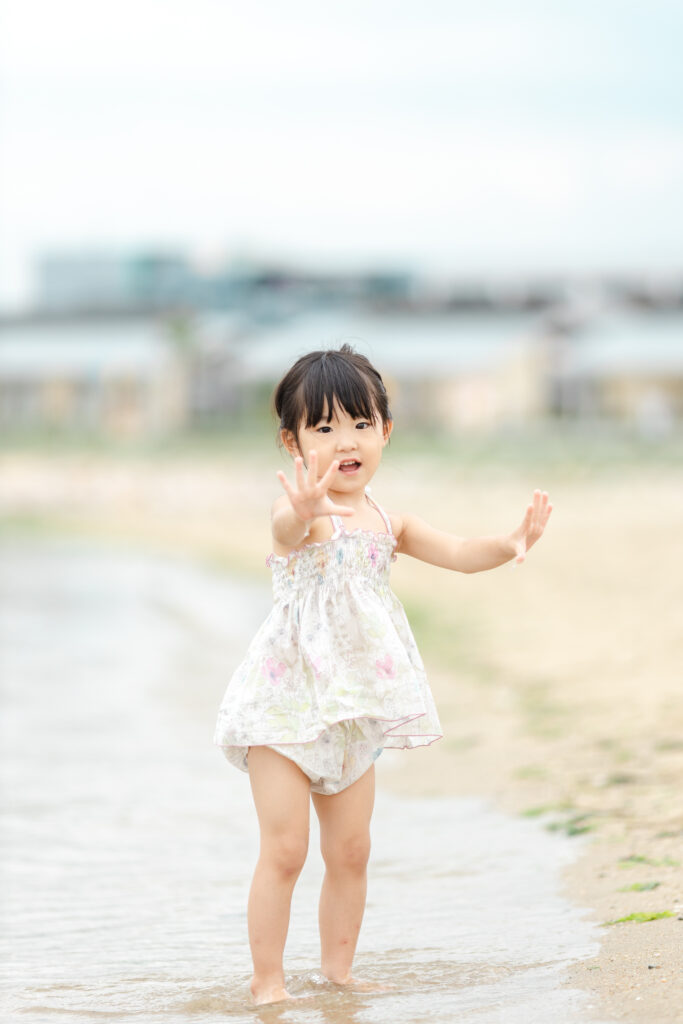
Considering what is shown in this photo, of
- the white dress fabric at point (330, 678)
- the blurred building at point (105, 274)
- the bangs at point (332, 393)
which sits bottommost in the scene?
the white dress fabric at point (330, 678)

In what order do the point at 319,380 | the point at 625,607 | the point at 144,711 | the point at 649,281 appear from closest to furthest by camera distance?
the point at 319,380 < the point at 144,711 < the point at 625,607 < the point at 649,281

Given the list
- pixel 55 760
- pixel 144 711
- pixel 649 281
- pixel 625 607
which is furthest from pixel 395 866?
pixel 649 281

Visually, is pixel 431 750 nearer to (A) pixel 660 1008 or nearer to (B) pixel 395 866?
(B) pixel 395 866

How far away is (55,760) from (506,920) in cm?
307

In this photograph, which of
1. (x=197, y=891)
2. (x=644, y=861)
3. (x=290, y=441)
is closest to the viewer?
(x=290, y=441)

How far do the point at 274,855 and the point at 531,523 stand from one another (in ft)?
3.06

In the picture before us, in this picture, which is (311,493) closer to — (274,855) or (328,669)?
(328,669)

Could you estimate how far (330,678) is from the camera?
3082 mm

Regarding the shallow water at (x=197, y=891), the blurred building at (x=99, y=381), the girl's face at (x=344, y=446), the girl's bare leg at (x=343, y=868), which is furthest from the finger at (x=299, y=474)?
the blurred building at (x=99, y=381)

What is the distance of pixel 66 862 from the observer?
4.55 metres

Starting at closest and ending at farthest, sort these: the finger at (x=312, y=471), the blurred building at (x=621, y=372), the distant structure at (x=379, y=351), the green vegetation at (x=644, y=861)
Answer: the finger at (x=312, y=471) < the green vegetation at (x=644, y=861) < the blurred building at (x=621, y=372) < the distant structure at (x=379, y=351)

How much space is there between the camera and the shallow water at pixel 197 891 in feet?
10.2


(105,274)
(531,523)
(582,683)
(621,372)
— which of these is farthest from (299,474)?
(105,274)

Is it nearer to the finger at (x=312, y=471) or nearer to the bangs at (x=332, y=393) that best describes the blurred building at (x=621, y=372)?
the bangs at (x=332, y=393)
